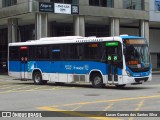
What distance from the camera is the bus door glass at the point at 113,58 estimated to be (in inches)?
854

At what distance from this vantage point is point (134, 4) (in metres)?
48.6

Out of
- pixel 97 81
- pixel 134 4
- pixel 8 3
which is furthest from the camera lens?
→ pixel 134 4

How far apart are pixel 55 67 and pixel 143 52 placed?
19.8 ft

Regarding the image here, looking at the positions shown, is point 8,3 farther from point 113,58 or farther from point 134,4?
point 113,58

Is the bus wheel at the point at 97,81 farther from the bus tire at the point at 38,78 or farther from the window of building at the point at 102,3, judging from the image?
the window of building at the point at 102,3

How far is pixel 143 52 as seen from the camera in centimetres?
2253

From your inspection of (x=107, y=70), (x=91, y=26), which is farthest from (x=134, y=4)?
(x=107, y=70)

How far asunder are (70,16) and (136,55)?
75.4 ft

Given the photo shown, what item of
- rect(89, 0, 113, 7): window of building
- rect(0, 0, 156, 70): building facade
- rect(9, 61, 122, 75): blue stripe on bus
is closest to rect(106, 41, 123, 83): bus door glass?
rect(9, 61, 122, 75): blue stripe on bus

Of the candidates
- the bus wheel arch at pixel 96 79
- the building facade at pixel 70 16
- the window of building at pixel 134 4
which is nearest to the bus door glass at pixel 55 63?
the bus wheel arch at pixel 96 79

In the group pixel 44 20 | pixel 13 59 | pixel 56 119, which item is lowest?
pixel 56 119

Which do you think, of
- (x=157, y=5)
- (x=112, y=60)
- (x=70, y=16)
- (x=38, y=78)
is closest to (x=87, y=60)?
(x=112, y=60)

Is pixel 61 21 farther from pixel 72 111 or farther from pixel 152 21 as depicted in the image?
pixel 72 111

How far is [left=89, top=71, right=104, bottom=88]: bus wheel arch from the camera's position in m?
22.8
